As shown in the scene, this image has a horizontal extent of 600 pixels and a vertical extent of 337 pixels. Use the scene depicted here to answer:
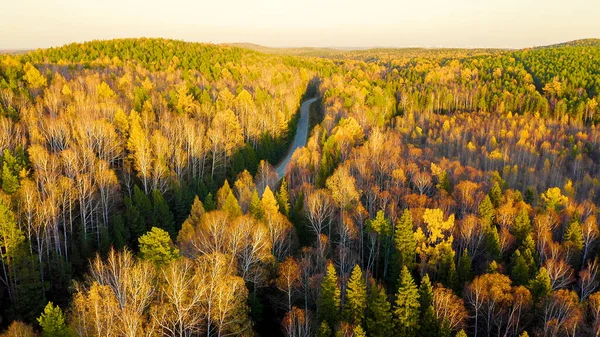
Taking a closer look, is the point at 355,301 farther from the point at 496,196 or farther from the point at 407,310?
the point at 496,196

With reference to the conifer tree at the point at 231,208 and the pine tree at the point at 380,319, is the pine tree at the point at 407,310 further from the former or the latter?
the conifer tree at the point at 231,208

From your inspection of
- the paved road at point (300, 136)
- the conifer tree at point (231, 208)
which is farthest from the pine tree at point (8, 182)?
the paved road at point (300, 136)

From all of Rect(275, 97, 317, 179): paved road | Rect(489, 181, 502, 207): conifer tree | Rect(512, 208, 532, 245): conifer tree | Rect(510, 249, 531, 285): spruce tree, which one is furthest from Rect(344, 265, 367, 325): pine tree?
Rect(275, 97, 317, 179): paved road

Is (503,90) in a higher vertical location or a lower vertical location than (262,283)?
higher

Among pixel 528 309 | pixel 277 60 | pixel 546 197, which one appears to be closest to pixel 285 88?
pixel 277 60

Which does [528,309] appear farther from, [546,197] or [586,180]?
[586,180]

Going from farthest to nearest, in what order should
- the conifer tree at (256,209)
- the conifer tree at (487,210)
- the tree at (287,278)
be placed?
the conifer tree at (487,210) < the conifer tree at (256,209) < the tree at (287,278)
